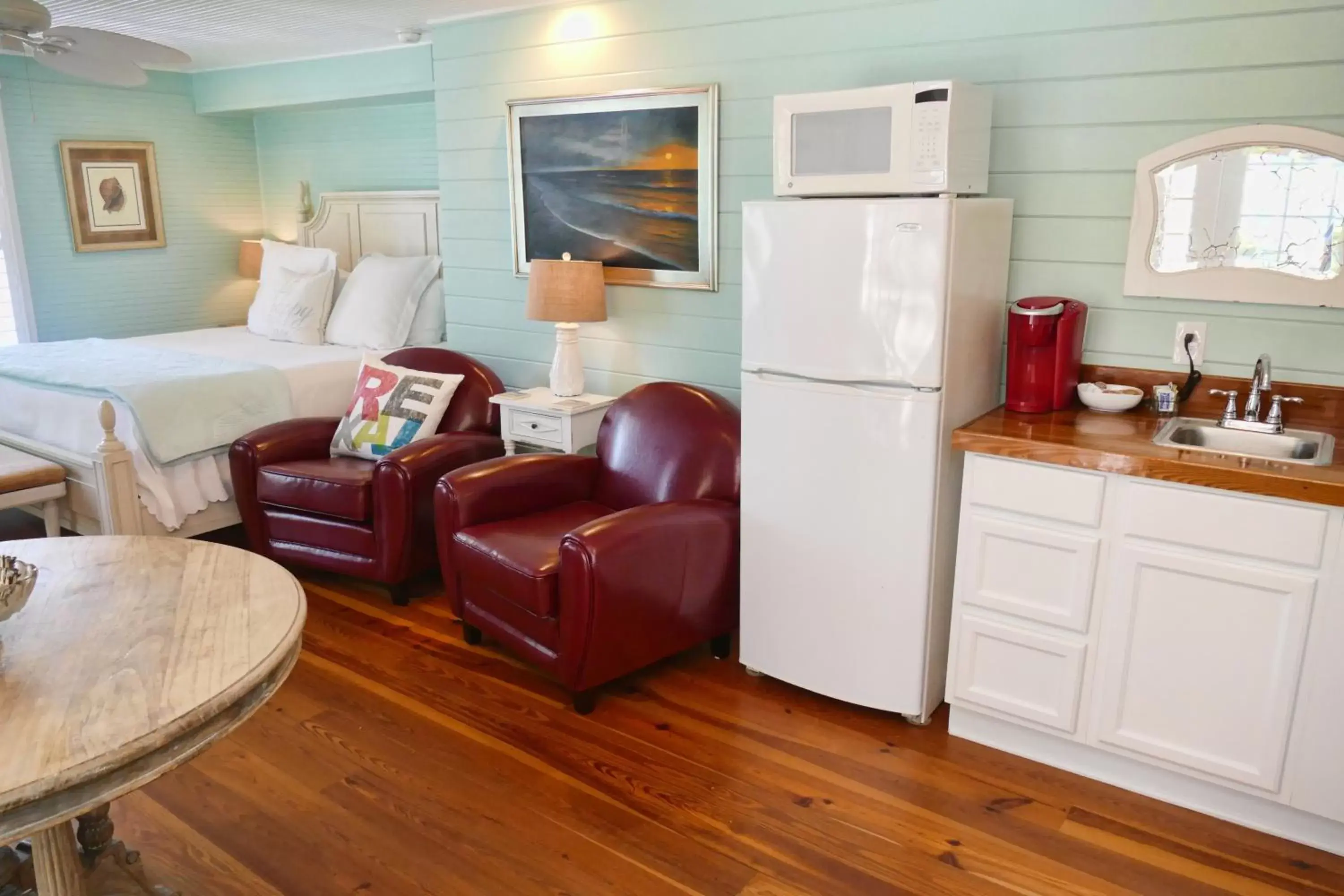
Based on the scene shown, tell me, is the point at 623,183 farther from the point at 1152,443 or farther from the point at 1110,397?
the point at 1152,443

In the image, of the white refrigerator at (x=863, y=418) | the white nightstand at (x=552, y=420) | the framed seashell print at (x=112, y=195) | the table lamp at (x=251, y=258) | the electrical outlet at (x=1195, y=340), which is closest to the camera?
the white refrigerator at (x=863, y=418)

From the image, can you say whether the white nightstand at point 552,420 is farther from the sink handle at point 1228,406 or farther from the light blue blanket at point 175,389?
the sink handle at point 1228,406

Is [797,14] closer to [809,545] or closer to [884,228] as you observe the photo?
[884,228]

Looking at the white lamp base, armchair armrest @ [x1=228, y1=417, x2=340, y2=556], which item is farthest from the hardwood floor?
the white lamp base

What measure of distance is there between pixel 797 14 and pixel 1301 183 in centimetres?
153

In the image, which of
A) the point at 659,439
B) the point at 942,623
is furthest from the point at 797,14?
the point at 942,623

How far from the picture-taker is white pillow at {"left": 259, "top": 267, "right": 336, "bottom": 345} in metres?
4.89

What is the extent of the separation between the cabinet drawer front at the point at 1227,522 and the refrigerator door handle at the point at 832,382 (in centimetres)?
56

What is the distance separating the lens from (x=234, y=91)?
223 inches

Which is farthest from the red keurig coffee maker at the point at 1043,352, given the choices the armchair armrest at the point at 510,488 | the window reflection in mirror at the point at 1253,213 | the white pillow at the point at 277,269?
the white pillow at the point at 277,269

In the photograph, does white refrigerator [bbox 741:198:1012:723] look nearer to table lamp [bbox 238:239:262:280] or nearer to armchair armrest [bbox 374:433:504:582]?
armchair armrest [bbox 374:433:504:582]

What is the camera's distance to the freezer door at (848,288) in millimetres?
2414

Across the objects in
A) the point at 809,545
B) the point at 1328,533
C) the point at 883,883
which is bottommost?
the point at 883,883

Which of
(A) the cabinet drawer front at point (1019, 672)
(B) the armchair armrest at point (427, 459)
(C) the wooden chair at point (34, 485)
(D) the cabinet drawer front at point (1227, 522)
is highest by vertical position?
(D) the cabinet drawer front at point (1227, 522)
